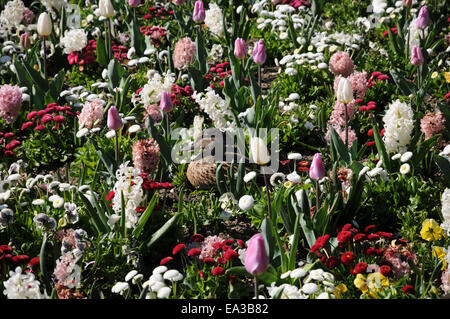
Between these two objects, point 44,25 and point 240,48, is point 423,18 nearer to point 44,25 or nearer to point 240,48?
point 240,48

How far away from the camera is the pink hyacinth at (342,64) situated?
448cm

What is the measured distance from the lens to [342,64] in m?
4.48

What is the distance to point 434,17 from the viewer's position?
5441 mm

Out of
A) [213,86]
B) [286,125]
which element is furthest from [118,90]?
[286,125]

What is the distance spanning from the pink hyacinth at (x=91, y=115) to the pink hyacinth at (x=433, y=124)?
200 centimetres

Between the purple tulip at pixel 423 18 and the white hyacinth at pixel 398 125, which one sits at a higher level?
the purple tulip at pixel 423 18

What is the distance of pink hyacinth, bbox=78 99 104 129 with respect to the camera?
412 cm

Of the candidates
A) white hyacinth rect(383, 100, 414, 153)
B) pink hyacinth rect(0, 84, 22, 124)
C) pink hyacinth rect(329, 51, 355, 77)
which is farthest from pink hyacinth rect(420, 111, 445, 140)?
pink hyacinth rect(0, 84, 22, 124)

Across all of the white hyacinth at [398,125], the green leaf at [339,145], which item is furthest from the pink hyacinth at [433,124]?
the green leaf at [339,145]

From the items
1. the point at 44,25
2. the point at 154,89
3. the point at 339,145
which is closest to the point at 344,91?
the point at 339,145

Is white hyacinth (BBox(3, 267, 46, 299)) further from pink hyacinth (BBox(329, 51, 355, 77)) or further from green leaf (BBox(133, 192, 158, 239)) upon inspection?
pink hyacinth (BBox(329, 51, 355, 77))

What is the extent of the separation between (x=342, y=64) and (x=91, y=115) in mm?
1731

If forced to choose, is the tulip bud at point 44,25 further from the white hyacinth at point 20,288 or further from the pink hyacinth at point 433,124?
the pink hyacinth at point 433,124

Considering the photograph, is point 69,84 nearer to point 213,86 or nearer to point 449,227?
point 213,86
